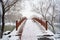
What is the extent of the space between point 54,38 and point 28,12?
535 millimetres

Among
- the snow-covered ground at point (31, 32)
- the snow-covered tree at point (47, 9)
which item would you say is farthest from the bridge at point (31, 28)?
the snow-covered tree at point (47, 9)

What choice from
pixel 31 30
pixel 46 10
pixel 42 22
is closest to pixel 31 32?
pixel 31 30

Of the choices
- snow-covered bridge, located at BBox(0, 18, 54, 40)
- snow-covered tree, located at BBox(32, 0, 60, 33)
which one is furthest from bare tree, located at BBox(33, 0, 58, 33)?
snow-covered bridge, located at BBox(0, 18, 54, 40)

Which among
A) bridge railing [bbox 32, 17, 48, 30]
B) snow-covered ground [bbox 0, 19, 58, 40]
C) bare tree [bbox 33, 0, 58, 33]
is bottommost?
snow-covered ground [bbox 0, 19, 58, 40]

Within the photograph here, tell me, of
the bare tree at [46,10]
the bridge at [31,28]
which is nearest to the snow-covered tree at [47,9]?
the bare tree at [46,10]

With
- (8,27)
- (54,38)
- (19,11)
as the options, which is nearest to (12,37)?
(8,27)

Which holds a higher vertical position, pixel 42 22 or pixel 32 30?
pixel 42 22

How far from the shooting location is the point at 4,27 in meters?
2.41

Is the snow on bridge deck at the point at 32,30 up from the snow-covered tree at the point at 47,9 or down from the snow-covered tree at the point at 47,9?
down

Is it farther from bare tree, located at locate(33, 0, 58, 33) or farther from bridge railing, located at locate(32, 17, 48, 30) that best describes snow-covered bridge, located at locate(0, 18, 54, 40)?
bare tree, located at locate(33, 0, 58, 33)

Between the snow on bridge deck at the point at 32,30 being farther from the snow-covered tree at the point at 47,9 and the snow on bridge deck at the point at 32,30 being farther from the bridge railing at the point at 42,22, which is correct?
the snow-covered tree at the point at 47,9

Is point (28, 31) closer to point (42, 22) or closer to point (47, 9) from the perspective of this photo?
point (42, 22)

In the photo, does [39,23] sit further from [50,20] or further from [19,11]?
[19,11]

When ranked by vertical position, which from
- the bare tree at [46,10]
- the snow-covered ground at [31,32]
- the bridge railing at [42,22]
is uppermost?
the bare tree at [46,10]
